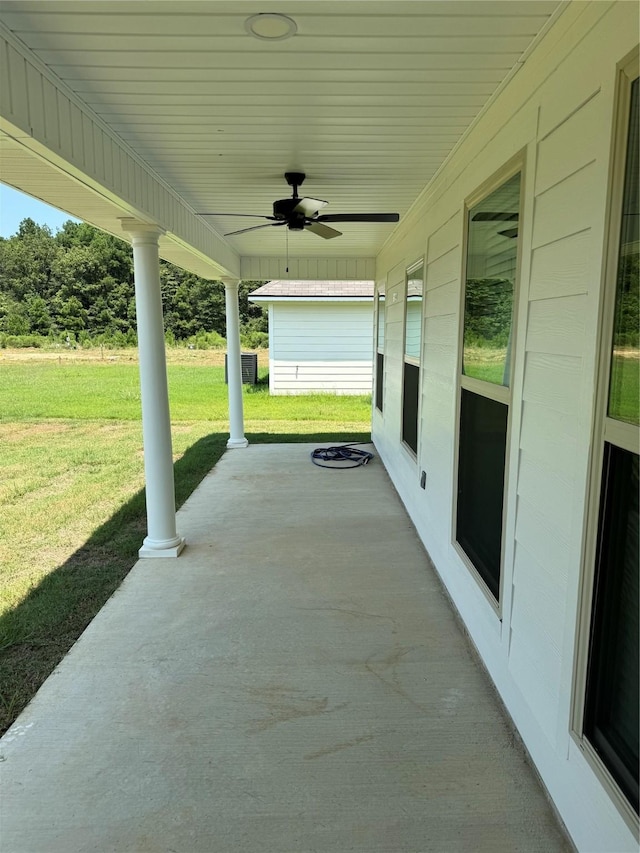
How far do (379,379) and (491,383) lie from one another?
196 inches

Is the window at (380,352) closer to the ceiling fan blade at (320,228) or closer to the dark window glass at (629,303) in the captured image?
the ceiling fan blade at (320,228)

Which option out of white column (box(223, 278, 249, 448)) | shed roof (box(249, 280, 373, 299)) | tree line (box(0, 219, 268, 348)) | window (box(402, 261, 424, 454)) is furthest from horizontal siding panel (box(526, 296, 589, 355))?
tree line (box(0, 219, 268, 348))

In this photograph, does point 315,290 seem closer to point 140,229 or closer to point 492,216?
point 140,229

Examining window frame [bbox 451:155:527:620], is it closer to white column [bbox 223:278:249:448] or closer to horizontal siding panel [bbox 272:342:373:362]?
white column [bbox 223:278:249:448]

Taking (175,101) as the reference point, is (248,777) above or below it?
below

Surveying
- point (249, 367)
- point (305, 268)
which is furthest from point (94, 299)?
point (305, 268)

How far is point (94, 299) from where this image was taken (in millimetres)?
30672

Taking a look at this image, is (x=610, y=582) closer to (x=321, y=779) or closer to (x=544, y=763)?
(x=544, y=763)

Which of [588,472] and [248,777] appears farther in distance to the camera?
[248,777]

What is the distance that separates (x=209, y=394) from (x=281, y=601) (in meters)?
10.9

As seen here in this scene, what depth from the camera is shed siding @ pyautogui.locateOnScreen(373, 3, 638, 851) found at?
1588mm

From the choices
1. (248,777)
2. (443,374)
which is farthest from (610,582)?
(443,374)

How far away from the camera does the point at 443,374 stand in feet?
11.7

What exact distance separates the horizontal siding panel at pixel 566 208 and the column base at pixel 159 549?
3.27m
